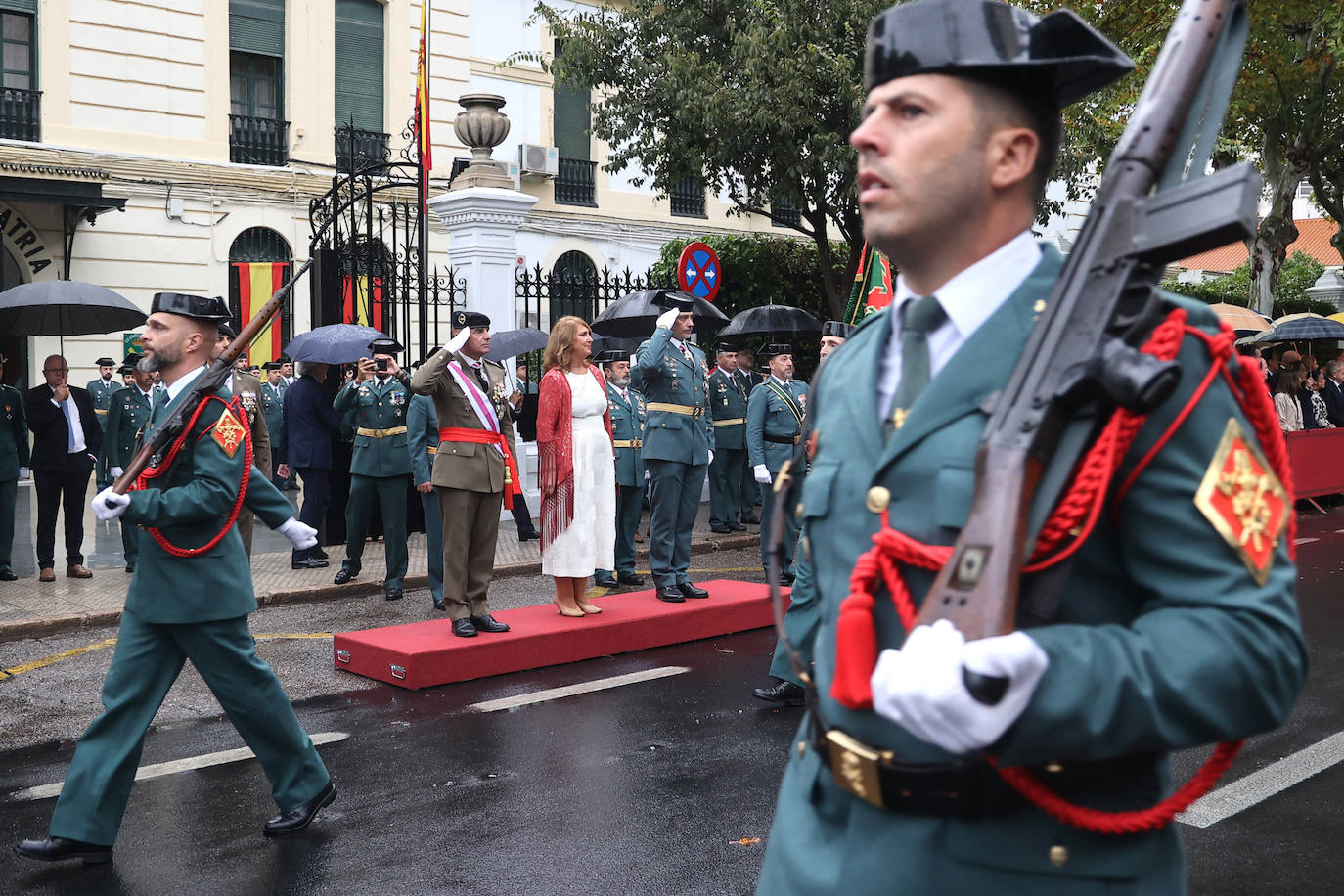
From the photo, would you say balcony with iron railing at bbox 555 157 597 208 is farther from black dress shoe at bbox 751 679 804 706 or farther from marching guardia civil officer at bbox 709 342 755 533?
black dress shoe at bbox 751 679 804 706

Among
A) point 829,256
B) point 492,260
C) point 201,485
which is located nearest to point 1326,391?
point 829,256

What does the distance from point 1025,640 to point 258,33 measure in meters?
21.6

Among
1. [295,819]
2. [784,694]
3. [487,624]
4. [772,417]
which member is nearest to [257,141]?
[772,417]

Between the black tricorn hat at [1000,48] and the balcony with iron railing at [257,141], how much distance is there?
20474mm

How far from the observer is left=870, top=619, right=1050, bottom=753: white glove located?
147cm

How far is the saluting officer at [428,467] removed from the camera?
9820 mm

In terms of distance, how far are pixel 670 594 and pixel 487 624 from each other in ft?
5.32

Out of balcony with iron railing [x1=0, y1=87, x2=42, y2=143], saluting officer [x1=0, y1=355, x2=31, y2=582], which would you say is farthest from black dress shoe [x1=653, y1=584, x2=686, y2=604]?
balcony with iron railing [x1=0, y1=87, x2=42, y2=143]

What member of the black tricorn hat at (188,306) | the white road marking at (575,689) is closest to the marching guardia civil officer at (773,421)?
the white road marking at (575,689)

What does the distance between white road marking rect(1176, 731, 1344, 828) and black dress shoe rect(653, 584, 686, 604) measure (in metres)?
4.16

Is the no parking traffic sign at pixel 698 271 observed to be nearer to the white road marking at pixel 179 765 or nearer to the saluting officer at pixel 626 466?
the saluting officer at pixel 626 466

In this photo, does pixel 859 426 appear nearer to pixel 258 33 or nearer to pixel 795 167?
pixel 795 167

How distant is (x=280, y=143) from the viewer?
21.3 meters

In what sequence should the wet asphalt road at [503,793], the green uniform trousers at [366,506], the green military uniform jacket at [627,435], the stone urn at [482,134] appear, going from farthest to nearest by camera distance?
the stone urn at [482,134], the green military uniform jacket at [627,435], the green uniform trousers at [366,506], the wet asphalt road at [503,793]
